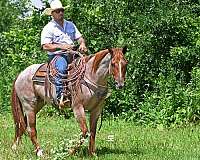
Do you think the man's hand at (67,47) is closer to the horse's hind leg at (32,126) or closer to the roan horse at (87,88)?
the roan horse at (87,88)

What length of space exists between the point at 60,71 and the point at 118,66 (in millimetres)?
1114

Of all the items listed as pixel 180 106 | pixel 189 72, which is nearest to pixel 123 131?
pixel 180 106

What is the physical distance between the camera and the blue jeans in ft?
30.6

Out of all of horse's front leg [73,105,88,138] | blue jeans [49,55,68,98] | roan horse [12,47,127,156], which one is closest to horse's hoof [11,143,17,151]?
roan horse [12,47,127,156]

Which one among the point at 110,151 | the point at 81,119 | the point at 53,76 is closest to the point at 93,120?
the point at 81,119

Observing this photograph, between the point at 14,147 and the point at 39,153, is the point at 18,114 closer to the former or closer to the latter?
the point at 14,147

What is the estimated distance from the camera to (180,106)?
14.7 meters

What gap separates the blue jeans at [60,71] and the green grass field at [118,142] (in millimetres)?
849

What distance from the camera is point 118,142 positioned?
36.3 feet

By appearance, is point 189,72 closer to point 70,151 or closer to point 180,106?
point 180,106

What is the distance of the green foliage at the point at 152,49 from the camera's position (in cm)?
1479

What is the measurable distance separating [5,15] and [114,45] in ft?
94.1

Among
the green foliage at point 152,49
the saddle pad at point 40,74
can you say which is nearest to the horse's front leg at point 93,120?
the saddle pad at point 40,74

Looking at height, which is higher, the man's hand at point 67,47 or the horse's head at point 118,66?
the man's hand at point 67,47
